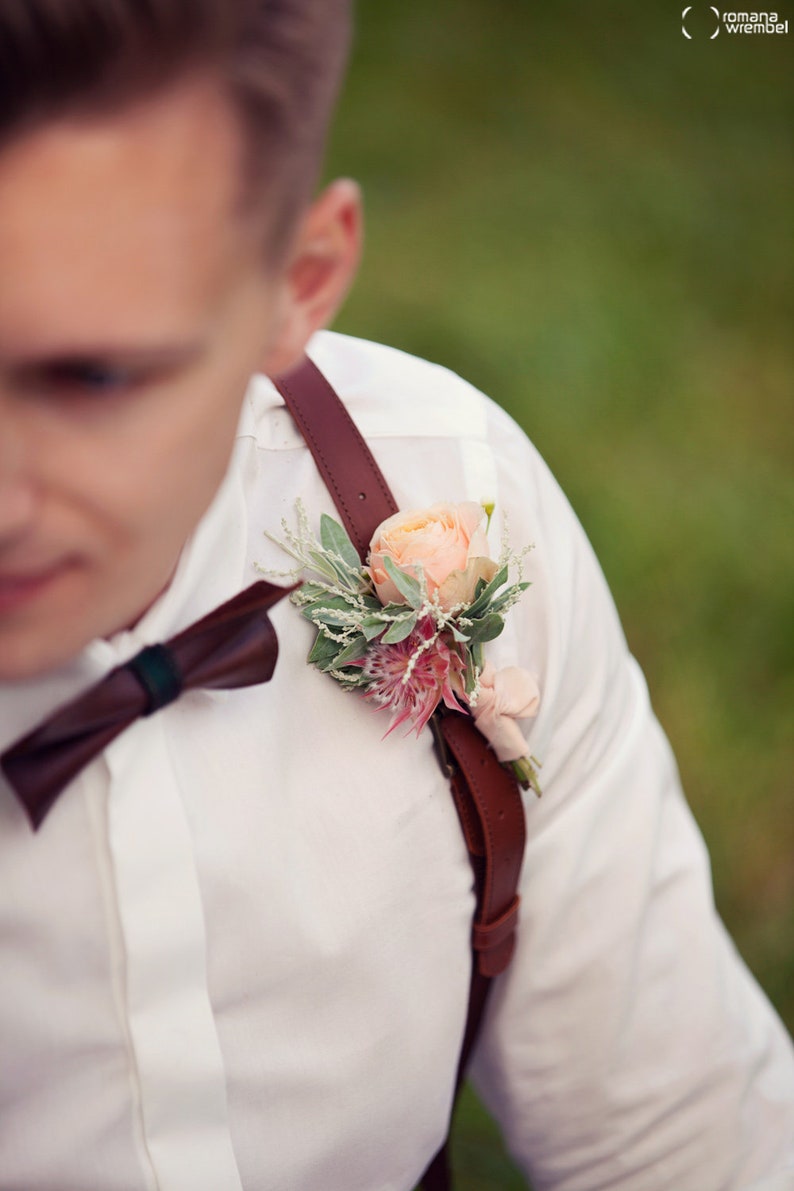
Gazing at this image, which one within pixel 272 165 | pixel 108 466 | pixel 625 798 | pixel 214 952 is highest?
pixel 272 165

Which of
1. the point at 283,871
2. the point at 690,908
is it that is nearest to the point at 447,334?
the point at 690,908

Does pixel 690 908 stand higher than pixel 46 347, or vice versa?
pixel 46 347

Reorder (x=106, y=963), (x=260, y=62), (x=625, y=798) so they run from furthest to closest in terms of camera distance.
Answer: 1. (x=625, y=798)
2. (x=106, y=963)
3. (x=260, y=62)

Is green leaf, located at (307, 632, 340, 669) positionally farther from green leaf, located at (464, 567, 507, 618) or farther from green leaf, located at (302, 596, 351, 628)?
green leaf, located at (464, 567, 507, 618)

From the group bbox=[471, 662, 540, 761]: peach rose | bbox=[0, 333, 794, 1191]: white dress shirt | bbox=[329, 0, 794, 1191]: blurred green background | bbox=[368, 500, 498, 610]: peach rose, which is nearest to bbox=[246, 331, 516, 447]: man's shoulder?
bbox=[0, 333, 794, 1191]: white dress shirt

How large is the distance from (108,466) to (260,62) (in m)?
0.25

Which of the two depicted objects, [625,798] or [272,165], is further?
[625,798]

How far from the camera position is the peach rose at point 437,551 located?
101 cm

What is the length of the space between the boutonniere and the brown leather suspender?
0.8 inches

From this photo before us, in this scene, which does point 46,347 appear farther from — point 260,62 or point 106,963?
point 106,963

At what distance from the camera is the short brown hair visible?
25.2 inches

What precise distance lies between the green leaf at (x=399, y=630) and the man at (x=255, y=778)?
0.22 ft

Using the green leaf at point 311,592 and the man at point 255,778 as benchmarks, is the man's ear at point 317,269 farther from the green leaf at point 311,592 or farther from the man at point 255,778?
A: the green leaf at point 311,592

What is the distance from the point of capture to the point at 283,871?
3.23 ft
